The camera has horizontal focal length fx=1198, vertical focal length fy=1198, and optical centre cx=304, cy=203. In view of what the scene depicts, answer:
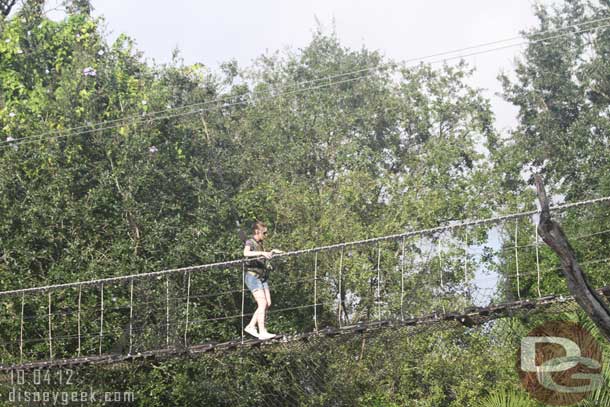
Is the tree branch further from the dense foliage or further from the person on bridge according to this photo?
the person on bridge

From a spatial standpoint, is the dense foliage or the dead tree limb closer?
the dead tree limb

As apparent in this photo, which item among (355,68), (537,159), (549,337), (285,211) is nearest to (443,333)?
(285,211)

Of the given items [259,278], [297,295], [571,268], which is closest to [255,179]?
[297,295]

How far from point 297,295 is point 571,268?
821cm

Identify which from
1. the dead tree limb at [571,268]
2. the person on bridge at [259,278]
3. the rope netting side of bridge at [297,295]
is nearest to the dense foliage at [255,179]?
the rope netting side of bridge at [297,295]

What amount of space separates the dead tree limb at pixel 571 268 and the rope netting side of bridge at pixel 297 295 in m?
6.19

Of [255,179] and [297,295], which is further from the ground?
[255,179]

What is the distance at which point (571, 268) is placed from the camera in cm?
486

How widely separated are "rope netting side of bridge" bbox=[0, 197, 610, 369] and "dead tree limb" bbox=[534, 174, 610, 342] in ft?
20.3

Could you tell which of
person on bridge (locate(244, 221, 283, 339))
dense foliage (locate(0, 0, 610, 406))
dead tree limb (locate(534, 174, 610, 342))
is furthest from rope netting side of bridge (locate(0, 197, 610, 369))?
dead tree limb (locate(534, 174, 610, 342))

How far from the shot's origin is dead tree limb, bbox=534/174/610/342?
474 cm

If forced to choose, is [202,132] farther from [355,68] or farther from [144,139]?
[355,68]

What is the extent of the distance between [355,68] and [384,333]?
38.9 ft

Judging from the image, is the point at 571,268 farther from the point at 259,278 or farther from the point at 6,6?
the point at 6,6
